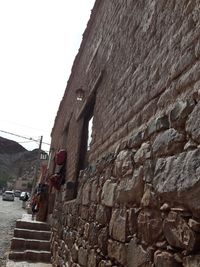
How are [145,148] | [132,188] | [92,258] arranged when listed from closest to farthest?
1. [145,148]
2. [132,188]
3. [92,258]

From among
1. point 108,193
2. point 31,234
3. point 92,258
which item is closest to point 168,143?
point 108,193

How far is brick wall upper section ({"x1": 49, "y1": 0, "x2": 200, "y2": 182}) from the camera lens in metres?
2.60

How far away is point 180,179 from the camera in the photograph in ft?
6.75

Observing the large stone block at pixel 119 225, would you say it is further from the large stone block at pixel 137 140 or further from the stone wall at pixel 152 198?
the large stone block at pixel 137 140

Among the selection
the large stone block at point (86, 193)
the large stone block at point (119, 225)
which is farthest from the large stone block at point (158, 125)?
the large stone block at point (86, 193)

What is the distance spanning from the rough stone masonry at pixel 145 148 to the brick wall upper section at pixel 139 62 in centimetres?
1

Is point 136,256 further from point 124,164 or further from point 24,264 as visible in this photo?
point 24,264

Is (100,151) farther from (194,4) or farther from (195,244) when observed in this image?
(195,244)

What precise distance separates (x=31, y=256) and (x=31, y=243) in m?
0.57

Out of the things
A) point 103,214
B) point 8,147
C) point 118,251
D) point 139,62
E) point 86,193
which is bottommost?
point 118,251

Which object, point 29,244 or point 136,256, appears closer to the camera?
Answer: point 136,256

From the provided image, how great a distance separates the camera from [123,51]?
4391mm

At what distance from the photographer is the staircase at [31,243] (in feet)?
23.1

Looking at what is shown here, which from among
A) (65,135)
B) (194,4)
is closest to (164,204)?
(194,4)
